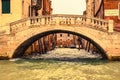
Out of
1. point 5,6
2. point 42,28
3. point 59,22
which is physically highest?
point 5,6

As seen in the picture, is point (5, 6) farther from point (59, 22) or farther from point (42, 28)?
point (59, 22)

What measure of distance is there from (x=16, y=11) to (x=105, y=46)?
6689mm

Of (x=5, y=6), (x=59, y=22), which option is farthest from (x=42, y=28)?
(x=5, y=6)

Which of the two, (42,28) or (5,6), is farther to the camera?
(5,6)

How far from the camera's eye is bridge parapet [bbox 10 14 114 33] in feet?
54.6

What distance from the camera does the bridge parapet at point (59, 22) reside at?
54.6 ft

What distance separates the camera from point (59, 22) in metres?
17.0

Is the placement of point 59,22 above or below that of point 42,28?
above

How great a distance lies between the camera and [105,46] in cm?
1627

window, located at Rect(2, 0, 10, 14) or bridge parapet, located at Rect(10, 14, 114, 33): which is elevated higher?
window, located at Rect(2, 0, 10, 14)

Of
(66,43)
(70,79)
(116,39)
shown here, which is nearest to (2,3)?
(116,39)

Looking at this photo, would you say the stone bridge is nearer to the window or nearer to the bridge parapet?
the bridge parapet

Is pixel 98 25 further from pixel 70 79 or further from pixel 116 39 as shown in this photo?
pixel 70 79

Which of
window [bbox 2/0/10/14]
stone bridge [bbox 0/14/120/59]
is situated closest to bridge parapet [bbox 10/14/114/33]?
stone bridge [bbox 0/14/120/59]
